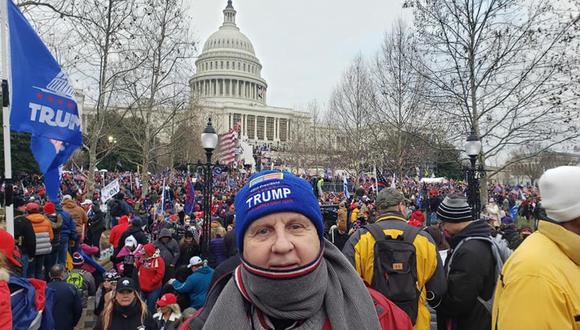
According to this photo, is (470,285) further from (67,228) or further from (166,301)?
(67,228)

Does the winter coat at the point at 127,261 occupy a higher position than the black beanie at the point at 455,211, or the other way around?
the black beanie at the point at 455,211

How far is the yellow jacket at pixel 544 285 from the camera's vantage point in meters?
1.66

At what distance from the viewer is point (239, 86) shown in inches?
3996

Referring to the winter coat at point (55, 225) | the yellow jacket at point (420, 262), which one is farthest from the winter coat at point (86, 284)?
the yellow jacket at point (420, 262)

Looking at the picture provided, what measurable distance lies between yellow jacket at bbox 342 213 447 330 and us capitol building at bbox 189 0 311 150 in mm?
91360

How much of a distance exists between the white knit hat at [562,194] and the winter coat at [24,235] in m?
6.77

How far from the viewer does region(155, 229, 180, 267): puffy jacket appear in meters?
6.88

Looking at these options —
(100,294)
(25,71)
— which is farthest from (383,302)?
(100,294)

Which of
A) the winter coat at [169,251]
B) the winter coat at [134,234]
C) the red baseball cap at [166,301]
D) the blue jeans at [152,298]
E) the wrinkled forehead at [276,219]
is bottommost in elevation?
the blue jeans at [152,298]

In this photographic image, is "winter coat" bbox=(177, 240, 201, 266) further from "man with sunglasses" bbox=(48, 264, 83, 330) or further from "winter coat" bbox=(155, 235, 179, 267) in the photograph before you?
"man with sunglasses" bbox=(48, 264, 83, 330)

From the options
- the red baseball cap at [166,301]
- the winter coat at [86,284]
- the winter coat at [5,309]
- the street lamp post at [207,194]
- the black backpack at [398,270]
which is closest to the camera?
the winter coat at [5,309]

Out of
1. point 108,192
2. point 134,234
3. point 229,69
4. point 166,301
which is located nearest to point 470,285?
point 166,301

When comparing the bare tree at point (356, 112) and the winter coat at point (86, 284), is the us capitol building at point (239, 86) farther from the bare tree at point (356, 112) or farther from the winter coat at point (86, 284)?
the winter coat at point (86, 284)

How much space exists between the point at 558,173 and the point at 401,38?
59.6 feet
